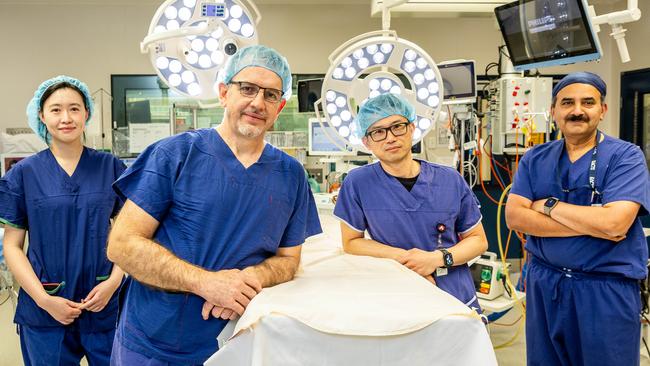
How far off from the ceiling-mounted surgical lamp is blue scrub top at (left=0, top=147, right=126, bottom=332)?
454mm

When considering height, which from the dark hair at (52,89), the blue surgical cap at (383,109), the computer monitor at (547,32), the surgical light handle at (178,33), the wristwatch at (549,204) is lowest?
the wristwatch at (549,204)

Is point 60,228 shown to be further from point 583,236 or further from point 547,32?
point 547,32

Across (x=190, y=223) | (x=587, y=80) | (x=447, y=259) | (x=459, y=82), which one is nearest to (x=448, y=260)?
(x=447, y=259)

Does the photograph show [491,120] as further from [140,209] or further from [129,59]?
[129,59]

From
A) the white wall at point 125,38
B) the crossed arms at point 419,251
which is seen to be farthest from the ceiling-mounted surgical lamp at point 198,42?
the white wall at point 125,38

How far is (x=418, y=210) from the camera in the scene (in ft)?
5.34

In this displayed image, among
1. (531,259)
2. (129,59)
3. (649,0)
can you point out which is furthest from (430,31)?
(531,259)

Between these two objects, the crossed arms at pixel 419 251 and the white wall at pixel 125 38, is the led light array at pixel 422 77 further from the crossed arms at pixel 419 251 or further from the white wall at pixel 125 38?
the white wall at pixel 125 38

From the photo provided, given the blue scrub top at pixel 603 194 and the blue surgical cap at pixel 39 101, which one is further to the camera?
the blue scrub top at pixel 603 194

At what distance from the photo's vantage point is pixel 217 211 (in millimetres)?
1179

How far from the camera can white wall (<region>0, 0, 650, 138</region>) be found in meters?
4.90

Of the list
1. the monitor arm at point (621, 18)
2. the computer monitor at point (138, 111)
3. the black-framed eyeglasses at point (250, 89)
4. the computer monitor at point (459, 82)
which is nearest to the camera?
the black-framed eyeglasses at point (250, 89)

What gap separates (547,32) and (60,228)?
2284 millimetres

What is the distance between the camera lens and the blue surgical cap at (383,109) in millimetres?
1681
